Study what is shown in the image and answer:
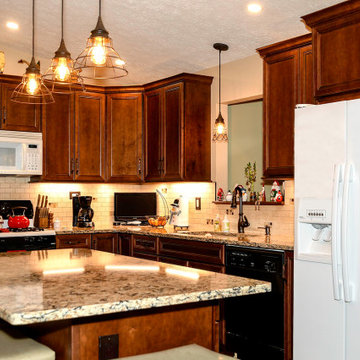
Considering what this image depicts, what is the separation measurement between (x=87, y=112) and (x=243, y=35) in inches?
83.7

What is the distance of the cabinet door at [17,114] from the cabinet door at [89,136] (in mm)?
469

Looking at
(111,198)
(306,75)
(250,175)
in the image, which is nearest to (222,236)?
(250,175)

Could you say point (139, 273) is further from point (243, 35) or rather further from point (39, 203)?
point (39, 203)

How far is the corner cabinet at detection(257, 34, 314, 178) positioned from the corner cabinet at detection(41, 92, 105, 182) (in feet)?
7.68

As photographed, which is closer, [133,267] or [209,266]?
[133,267]

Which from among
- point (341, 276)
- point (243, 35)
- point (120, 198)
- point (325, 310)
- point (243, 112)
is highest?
point (243, 35)

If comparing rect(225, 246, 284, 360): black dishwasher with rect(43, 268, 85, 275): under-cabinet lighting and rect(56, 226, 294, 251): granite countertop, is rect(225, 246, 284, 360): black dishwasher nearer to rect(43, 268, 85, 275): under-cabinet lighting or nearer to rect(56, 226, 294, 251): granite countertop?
rect(56, 226, 294, 251): granite countertop

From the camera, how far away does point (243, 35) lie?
4.54 meters

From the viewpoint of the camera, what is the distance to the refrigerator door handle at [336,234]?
2.90 meters

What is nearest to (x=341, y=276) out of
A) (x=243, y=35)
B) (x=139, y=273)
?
(x=139, y=273)

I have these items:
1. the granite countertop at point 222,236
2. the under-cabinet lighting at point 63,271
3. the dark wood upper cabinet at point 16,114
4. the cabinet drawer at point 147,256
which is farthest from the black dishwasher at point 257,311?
the dark wood upper cabinet at point 16,114

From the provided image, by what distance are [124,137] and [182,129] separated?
90 cm

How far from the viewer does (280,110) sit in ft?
13.3

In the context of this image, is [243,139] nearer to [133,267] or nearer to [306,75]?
[306,75]
